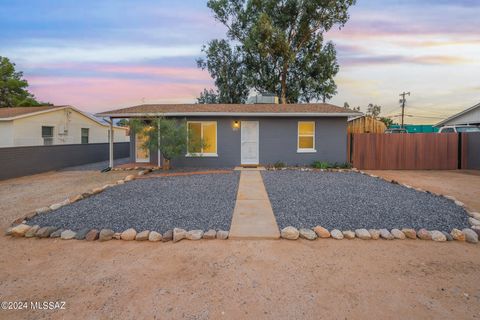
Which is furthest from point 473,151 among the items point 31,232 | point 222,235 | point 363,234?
point 31,232

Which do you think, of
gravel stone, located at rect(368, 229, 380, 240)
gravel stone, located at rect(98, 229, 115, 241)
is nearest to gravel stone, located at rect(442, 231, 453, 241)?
gravel stone, located at rect(368, 229, 380, 240)

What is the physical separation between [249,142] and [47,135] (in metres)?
11.7

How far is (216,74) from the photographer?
22125mm

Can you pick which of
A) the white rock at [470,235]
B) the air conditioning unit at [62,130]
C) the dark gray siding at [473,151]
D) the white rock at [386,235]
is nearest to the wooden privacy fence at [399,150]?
the dark gray siding at [473,151]

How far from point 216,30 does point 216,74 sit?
155 inches

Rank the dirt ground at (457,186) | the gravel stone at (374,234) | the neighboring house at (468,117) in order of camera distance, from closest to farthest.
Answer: the gravel stone at (374,234) < the dirt ground at (457,186) < the neighboring house at (468,117)

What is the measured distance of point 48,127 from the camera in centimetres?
1381

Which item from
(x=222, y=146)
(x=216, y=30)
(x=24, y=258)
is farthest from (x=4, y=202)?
(x=216, y=30)

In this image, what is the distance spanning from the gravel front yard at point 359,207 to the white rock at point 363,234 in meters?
0.20

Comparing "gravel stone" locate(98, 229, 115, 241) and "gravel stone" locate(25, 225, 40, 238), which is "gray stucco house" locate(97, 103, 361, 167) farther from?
"gravel stone" locate(98, 229, 115, 241)

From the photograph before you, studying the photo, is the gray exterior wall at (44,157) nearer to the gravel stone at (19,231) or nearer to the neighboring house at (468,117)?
the gravel stone at (19,231)

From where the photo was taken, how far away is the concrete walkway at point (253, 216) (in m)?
4.02

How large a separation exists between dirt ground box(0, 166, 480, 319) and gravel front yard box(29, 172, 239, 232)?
1.89 ft

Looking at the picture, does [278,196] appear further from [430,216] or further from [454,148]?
[454,148]
